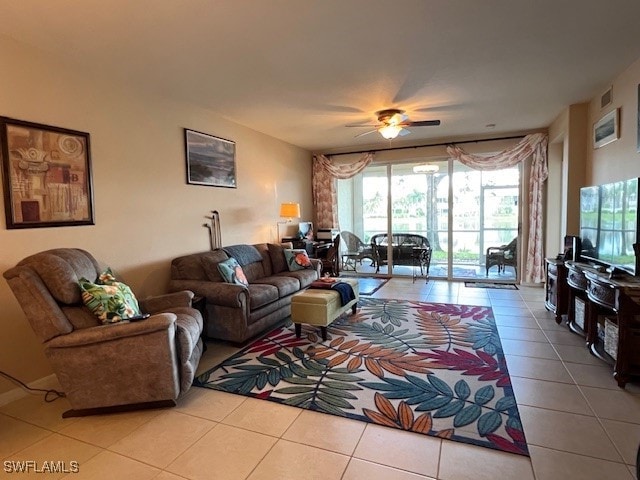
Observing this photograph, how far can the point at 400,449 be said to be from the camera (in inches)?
76.1

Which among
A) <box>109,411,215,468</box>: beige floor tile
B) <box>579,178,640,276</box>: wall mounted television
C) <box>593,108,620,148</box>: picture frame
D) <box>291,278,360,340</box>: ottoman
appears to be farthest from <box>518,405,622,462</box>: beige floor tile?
<box>593,108,620,148</box>: picture frame

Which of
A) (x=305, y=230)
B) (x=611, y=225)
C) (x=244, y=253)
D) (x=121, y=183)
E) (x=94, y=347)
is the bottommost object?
(x=94, y=347)

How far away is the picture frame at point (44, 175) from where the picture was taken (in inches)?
98.4

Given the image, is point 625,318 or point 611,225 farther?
point 611,225

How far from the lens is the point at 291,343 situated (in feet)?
11.5

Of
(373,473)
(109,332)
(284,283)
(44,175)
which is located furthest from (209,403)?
(44,175)

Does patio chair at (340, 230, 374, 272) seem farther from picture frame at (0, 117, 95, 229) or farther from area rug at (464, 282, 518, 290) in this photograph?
picture frame at (0, 117, 95, 229)

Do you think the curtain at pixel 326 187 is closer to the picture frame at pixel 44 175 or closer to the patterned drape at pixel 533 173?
the patterned drape at pixel 533 173

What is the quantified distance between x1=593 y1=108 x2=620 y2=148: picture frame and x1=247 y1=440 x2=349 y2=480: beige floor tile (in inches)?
153

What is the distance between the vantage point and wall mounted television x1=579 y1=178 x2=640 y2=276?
265 cm

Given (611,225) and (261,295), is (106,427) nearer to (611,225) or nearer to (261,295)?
(261,295)

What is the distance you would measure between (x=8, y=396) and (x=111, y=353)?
40.9 inches

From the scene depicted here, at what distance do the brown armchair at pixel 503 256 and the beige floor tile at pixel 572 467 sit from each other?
15.6 ft

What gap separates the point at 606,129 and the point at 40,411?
221 inches
